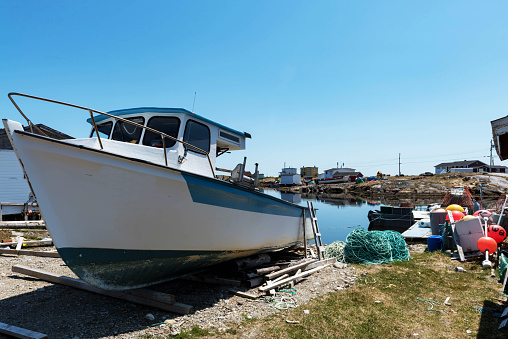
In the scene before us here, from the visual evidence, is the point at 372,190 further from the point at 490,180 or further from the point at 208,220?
the point at 208,220

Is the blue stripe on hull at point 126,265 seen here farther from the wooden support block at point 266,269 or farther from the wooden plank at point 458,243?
the wooden plank at point 458,243

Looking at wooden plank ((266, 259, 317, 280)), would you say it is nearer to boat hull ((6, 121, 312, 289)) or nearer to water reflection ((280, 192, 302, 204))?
boat hull ((6, 121, 312, 289))

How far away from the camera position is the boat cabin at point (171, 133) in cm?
575

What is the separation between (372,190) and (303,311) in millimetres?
53563

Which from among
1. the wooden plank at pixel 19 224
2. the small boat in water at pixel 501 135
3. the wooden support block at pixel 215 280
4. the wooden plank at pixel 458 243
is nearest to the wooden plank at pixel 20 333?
the wooden support block at pixel 215 280

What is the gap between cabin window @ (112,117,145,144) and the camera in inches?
232

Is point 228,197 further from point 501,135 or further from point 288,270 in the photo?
point 501,135

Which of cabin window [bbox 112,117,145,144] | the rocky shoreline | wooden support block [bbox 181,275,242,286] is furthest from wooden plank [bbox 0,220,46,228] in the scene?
the rocky shoreline

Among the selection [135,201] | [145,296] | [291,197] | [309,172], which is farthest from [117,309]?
[309,172]

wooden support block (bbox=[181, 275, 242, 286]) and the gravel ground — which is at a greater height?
wooden support block (bbox=[181, 275, 242, 286])

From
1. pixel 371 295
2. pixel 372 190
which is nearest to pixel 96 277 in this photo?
pixel 371 295

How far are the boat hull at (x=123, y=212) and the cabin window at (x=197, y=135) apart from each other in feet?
4.49

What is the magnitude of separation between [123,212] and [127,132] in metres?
2.25

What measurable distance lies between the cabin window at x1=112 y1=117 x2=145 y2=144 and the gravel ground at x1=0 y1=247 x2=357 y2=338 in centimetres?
305
